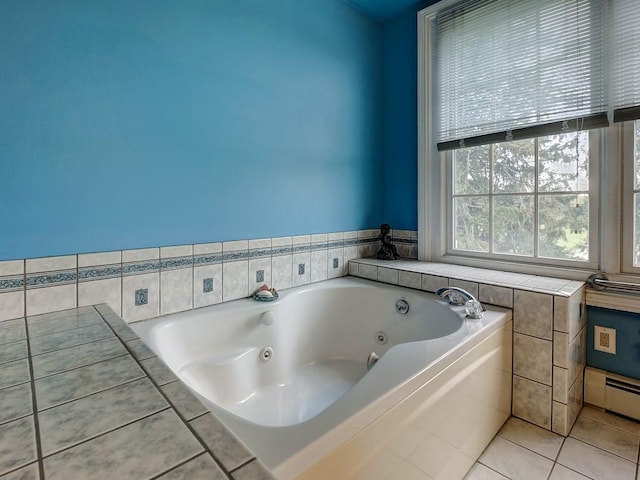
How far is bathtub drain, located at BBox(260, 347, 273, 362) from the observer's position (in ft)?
5.70

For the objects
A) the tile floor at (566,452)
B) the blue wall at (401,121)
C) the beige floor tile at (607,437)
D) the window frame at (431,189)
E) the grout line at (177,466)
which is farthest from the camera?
the blue wall at (401,121)

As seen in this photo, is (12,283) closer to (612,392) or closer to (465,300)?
(465,300)

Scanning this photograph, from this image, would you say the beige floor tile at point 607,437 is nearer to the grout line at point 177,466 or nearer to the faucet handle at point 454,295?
the faucet handle at point 454,295

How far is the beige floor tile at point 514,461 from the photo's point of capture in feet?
4.27

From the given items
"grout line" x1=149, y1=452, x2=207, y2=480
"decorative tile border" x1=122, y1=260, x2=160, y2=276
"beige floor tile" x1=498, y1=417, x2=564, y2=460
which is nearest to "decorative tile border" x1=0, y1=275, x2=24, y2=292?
"decorative tile border" x1=122, y1=260, x2=160, y2=276

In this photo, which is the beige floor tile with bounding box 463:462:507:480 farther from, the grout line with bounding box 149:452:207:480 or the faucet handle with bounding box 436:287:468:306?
the grout line with bounding box 149:452:207:480

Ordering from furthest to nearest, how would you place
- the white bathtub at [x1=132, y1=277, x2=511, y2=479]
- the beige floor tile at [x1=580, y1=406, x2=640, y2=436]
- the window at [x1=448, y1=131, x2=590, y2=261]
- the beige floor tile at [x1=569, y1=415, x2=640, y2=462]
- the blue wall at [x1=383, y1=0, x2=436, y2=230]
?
the blue wall at [x1=383, y1=0, x2=436, y2=230]
the window at [x1=448, y1=131, x2=590, y2=261]
the beige floor tile at [x1=580, y1=406, x2=640, y2=436]
the beige floor tile at [x1=569, y1=415, x2=640, y2=462]
the white bathtub at [x1=132, y1=277, x2=511, y2=479]

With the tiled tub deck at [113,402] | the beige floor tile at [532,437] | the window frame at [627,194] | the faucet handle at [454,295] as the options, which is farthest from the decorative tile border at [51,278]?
the window frame at [627,194]

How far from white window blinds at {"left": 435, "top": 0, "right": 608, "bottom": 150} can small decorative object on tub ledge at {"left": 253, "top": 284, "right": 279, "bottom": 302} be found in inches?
57.9

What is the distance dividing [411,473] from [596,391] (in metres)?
1.31

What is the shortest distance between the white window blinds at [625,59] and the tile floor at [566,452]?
1.43 m

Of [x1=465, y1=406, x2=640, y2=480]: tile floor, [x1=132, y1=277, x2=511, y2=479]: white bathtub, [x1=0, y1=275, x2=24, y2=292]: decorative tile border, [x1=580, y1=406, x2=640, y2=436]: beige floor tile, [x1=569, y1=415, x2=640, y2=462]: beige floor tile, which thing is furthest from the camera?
[x1=580, y1=406, x2=640, y2=436]: beige floor tile

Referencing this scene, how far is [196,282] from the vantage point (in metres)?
1.65

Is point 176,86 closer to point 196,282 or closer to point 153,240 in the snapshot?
point 153,240
